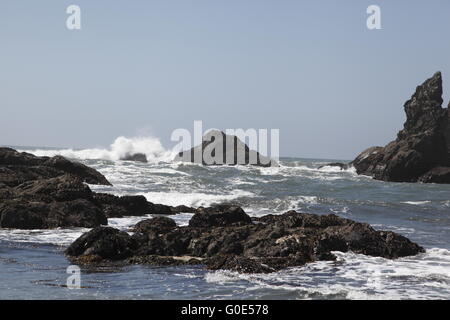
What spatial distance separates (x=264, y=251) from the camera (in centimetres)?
1470

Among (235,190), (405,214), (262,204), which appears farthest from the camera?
(235,190)

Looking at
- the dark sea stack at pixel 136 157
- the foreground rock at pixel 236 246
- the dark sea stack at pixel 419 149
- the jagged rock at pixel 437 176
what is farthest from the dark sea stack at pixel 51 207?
the dark sea stack at pixel 136 157

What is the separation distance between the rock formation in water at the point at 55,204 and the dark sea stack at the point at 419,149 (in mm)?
38804

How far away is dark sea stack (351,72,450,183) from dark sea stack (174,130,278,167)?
13.8 meters

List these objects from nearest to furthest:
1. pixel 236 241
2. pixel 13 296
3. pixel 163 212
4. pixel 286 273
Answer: pixel 13 296 < pixel 286 273 < pixel 236 241 < pixel 163 212

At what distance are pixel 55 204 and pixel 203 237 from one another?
24.4 ft

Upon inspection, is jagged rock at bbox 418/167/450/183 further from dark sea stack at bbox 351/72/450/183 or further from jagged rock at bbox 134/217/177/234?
jagged rock at bbox 134/217/177/234

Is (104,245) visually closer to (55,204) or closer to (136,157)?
(55,204)

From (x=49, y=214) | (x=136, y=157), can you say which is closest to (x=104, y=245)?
(x=49, y=214)

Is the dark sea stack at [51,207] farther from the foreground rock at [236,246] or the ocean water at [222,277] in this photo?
the foreground rock at [236,246]

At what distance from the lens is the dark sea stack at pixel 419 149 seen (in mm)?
59344
